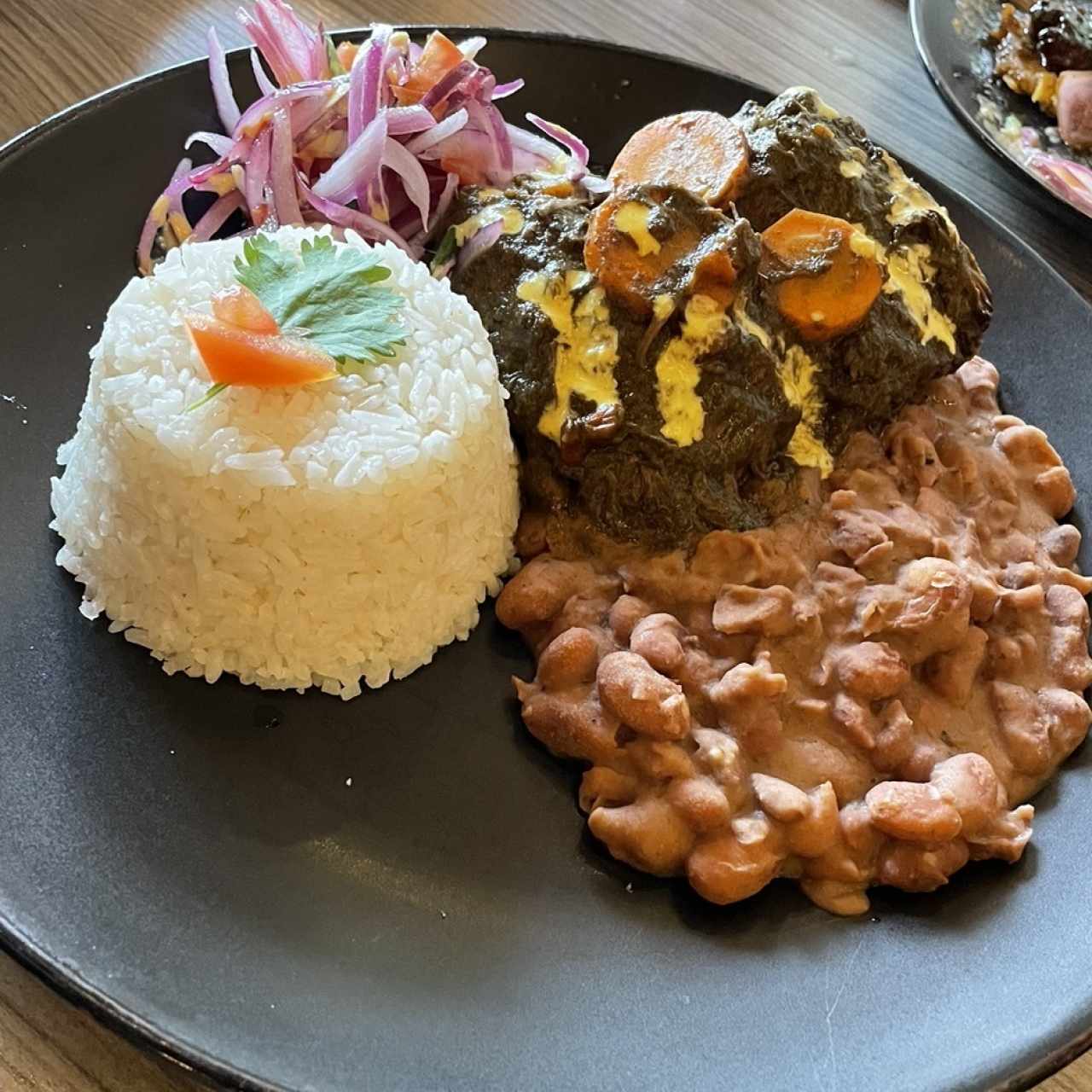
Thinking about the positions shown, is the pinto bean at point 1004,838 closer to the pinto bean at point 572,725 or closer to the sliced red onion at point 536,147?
the pinto bean at point 572,725

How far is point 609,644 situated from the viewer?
89.1 inches

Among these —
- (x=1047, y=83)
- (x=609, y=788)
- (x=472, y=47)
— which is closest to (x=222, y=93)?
(x=472, y=47)

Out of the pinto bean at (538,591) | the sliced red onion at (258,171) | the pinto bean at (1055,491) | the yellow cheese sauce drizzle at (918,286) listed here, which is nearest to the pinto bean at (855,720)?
the pinto bean at (538,591)

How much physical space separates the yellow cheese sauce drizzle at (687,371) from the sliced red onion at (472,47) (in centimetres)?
119

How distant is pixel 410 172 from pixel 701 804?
5.70 feet

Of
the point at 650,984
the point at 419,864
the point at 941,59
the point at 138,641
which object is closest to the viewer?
the point at 650,984

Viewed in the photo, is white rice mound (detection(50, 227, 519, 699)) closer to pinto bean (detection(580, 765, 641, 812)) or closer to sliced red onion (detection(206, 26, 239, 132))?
pinto bean (detection(580, 765, 641, 812))

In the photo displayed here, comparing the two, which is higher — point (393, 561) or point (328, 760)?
point (393, 561)

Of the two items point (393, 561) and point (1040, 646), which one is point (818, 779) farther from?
point (393, 561)

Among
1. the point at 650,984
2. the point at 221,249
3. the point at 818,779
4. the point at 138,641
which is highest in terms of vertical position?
the point at 221,249

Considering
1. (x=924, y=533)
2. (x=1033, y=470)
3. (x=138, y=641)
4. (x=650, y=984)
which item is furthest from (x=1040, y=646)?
(x=138, y=641)

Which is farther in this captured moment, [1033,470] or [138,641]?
[1033,470]

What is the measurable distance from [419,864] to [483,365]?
101 centimetres

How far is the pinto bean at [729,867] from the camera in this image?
1972 mm
